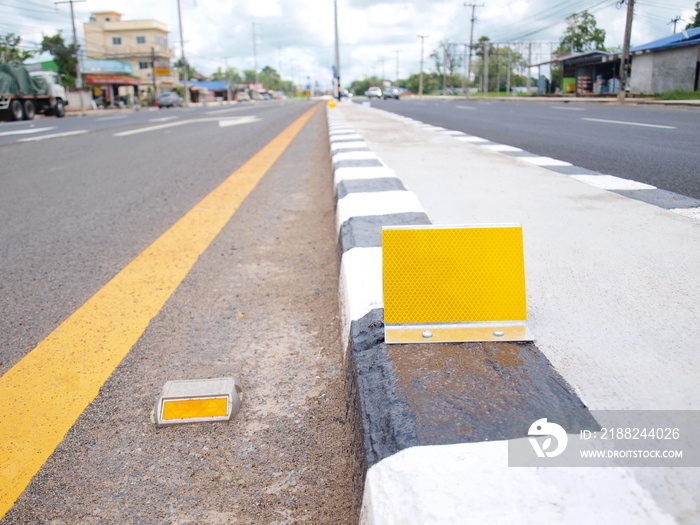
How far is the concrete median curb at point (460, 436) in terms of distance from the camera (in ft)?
3.17

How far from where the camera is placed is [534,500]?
0.98 metres

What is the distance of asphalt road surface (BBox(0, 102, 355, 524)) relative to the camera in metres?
1.33

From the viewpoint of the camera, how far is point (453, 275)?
63.6 inches

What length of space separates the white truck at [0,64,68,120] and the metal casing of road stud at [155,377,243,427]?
84.3 feet

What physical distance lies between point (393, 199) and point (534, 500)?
234cm

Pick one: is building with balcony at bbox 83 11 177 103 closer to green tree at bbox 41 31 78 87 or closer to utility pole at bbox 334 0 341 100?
green tree at bbox 41 31 78 87

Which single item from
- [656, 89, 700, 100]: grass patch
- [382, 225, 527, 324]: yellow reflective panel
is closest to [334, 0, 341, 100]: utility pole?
[656, 89, 700, 100]: grass patch

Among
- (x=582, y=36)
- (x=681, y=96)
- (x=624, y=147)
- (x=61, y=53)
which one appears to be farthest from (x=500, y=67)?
(x=624, y=147)

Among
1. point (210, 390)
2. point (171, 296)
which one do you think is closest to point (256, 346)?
point (210, 390)

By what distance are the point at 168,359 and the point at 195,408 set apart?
1.34 feet

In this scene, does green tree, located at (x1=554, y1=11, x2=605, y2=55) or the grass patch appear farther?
green tree, located at (x1=554, y1=11, x2=605, y2=55)

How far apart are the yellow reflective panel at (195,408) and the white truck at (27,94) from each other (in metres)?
25.7

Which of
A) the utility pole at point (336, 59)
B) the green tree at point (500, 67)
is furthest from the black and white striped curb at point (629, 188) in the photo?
the green tree at point (500, 67)

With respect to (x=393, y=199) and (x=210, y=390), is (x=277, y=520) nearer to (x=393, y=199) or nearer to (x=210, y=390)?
(x=210, y=390)
